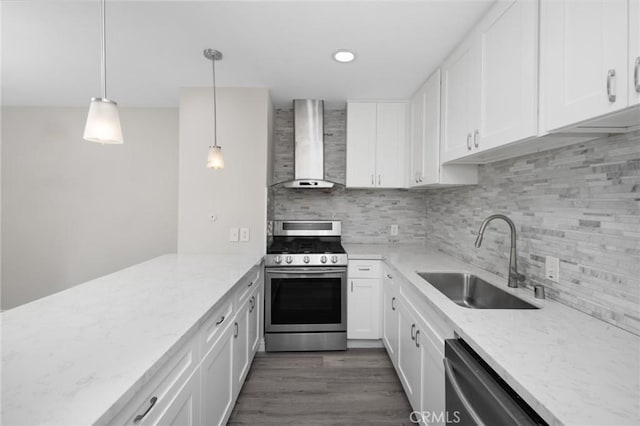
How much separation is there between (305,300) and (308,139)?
160 centimetres

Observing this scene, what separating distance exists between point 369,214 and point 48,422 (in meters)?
2.88

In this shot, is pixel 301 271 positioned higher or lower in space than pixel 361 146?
lower

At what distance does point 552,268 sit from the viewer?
53.7 inches

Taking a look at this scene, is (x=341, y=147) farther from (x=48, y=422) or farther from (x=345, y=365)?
(x=48, y=422)

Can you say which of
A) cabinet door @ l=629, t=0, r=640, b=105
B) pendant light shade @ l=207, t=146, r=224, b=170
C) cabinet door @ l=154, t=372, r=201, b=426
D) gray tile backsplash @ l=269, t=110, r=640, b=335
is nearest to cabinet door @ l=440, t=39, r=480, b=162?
gray tile backsplash @ l=269, t=110, r=640, b=335

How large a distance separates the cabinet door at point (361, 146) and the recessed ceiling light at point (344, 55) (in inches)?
31.9

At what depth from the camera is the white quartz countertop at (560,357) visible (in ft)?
2.13

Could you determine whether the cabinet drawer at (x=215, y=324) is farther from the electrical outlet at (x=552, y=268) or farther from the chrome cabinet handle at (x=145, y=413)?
the electrical outlet at (x=552, y=268)

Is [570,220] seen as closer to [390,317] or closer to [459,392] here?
[459,392]

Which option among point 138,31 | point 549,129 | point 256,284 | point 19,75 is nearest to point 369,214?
point 256,284

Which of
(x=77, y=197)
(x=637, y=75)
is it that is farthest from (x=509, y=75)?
(x=77, y=197)

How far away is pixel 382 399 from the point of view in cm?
193

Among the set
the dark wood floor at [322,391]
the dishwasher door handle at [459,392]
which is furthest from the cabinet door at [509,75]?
the dark wood floor at [322,391]

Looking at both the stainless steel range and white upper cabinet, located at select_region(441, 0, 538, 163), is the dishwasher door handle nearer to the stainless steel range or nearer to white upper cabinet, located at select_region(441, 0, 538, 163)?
white upper cabinet, located at select_region(441, 0, 538, 163)
